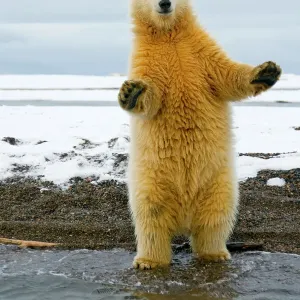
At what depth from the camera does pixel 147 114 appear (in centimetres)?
520

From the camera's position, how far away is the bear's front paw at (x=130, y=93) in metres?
4.78

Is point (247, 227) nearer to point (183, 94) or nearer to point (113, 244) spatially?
point (113, 244)

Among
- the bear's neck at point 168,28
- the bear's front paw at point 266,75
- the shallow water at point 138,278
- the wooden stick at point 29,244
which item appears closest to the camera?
the shallow water at point 138,278

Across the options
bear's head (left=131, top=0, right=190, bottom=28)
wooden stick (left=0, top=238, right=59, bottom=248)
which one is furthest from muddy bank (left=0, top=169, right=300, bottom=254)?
bear's head (left=131, top=0, right=190, bottom=28)

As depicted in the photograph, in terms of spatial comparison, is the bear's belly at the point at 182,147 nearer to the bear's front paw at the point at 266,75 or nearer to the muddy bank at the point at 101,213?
the bear's front paw at the point at 266,75

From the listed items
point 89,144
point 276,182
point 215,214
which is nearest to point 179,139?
point 215,214

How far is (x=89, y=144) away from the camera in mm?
12125

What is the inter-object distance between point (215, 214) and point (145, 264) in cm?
77

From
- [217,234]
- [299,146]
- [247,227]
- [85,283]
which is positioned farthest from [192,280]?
[299,146]

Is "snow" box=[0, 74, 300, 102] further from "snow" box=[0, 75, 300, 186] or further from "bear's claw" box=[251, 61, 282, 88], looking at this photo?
"bear's claw" box=[251, 61, 282, 88]

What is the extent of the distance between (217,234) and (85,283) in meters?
1.28

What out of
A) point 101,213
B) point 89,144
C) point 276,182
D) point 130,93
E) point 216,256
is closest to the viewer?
point 130,93

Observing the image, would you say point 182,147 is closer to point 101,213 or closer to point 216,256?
point 216,256

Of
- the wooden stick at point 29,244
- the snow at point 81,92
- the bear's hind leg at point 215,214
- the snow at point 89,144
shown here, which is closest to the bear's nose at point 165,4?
the bear's hind leg at point 215,214
